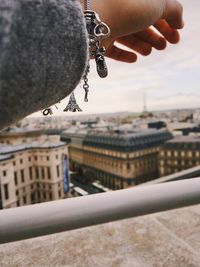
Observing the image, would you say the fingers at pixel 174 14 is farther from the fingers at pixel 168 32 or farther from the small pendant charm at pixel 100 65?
the small pendant charm at pixel 100 65

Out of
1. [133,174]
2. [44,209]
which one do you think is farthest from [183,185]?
[133,174]

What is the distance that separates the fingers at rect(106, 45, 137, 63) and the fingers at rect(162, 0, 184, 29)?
0.10m

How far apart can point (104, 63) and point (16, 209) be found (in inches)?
11.4

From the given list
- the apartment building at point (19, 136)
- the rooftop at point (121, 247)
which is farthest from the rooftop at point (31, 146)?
the rooftop at point (121, 247)

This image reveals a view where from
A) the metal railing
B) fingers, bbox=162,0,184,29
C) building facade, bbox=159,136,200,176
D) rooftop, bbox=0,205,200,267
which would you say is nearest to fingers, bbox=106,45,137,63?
fingers, bbox=162,0,184,29

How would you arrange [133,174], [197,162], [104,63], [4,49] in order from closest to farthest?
[4,49] → [104,63] → [197,162] → [133,174]

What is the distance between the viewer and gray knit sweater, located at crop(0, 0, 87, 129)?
18cm

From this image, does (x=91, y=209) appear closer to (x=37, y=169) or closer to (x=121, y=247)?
(x=121, y=247)

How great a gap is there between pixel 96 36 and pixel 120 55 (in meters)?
0.24

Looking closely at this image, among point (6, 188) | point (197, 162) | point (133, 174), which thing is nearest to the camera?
point (6, 188)

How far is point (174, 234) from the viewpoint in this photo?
788 mm

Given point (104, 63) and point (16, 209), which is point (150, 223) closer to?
point (16, 209)

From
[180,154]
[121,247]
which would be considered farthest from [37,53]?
[180,154]

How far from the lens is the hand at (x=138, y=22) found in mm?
331
